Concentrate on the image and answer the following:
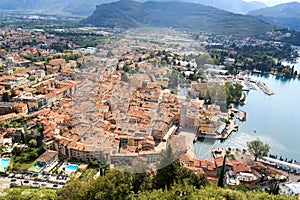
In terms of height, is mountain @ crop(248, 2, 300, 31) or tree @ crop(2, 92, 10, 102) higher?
mountain @ crop(248, 2, 300, 31)

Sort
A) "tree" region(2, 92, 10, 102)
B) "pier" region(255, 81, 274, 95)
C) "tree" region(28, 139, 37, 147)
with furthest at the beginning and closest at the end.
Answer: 1. "pier" region(255, 81, 274, 95)
2. "tree" region(2, 92, 10, 102)
3. "tree" region(28, 139, 37, 147)

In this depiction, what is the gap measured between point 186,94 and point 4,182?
3.40 m

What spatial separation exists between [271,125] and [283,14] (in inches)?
1741

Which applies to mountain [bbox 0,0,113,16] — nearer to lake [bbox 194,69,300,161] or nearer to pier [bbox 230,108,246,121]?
lake [bbox 194,69,300,161]

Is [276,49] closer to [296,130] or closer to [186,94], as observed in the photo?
[296,130]

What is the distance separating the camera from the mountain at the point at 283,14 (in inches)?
1476

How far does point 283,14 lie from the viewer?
4378 cm

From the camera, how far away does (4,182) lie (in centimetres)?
404

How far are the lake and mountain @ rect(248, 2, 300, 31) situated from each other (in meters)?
31.4

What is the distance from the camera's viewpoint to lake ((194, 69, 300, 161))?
5.69 metres

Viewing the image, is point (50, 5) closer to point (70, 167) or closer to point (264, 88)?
point (264, 88)

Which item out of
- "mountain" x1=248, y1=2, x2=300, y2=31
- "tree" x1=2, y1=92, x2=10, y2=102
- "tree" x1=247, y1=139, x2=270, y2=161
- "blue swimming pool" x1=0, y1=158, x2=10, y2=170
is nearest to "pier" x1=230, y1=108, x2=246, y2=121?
"tree" x1=247, y1=139, x2=270, y2=161

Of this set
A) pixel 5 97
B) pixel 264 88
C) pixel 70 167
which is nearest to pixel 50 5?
pixel 5 97

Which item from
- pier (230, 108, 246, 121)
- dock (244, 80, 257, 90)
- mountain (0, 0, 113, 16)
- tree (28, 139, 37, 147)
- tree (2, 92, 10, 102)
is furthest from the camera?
mountain (0, 0, 113, 16)
